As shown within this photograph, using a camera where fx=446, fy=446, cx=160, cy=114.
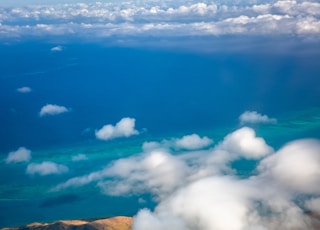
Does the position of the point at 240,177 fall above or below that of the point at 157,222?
above

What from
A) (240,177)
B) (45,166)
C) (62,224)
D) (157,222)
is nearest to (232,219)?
(157,222)

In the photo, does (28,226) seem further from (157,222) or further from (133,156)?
(133,156)

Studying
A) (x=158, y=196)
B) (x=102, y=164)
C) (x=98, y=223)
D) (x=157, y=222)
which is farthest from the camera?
(x=102, y=164)

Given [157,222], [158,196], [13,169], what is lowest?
[157,222]

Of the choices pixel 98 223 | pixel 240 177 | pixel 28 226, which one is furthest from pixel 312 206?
pixel 28 226

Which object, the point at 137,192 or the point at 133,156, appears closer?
the point at 137,192

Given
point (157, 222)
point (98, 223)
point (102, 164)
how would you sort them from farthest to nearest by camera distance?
point (102, 164) < point (98, 223) < point (157, 222)

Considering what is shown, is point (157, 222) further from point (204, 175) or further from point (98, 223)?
point (204, 175)
